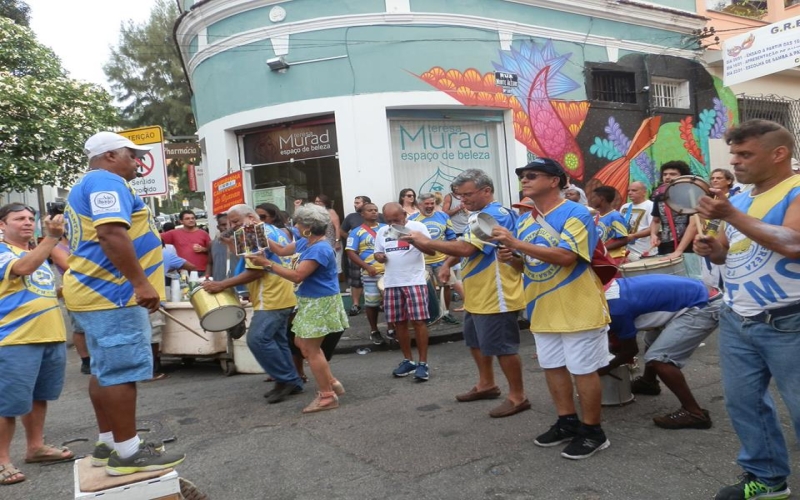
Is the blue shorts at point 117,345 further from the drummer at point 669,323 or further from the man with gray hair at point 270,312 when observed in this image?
the drummer at point 669,323

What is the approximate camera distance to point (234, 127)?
11.6m

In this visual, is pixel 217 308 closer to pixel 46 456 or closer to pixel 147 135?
pixel 46 456

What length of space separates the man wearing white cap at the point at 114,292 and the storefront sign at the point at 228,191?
585 centimetres

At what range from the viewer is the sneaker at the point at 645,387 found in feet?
16.9

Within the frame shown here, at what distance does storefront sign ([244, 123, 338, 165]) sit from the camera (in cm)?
1114

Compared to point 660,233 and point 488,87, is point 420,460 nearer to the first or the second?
point 660,233

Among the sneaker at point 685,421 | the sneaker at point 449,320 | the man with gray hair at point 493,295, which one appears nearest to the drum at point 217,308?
the man with gray hair at point 493,295

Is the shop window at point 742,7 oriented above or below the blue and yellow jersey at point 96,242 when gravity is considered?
above

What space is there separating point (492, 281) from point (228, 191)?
574 cm

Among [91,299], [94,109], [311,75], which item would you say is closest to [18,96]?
[94,109]

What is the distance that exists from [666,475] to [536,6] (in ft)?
34.4

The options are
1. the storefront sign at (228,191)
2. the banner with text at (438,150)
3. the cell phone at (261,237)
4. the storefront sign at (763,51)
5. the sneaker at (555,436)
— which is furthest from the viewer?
the banner with text at (438,150)

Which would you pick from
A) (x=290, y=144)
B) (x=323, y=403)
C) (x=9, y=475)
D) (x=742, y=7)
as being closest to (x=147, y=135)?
(x=290, y=144)

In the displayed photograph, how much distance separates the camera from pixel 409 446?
441 centimetres
